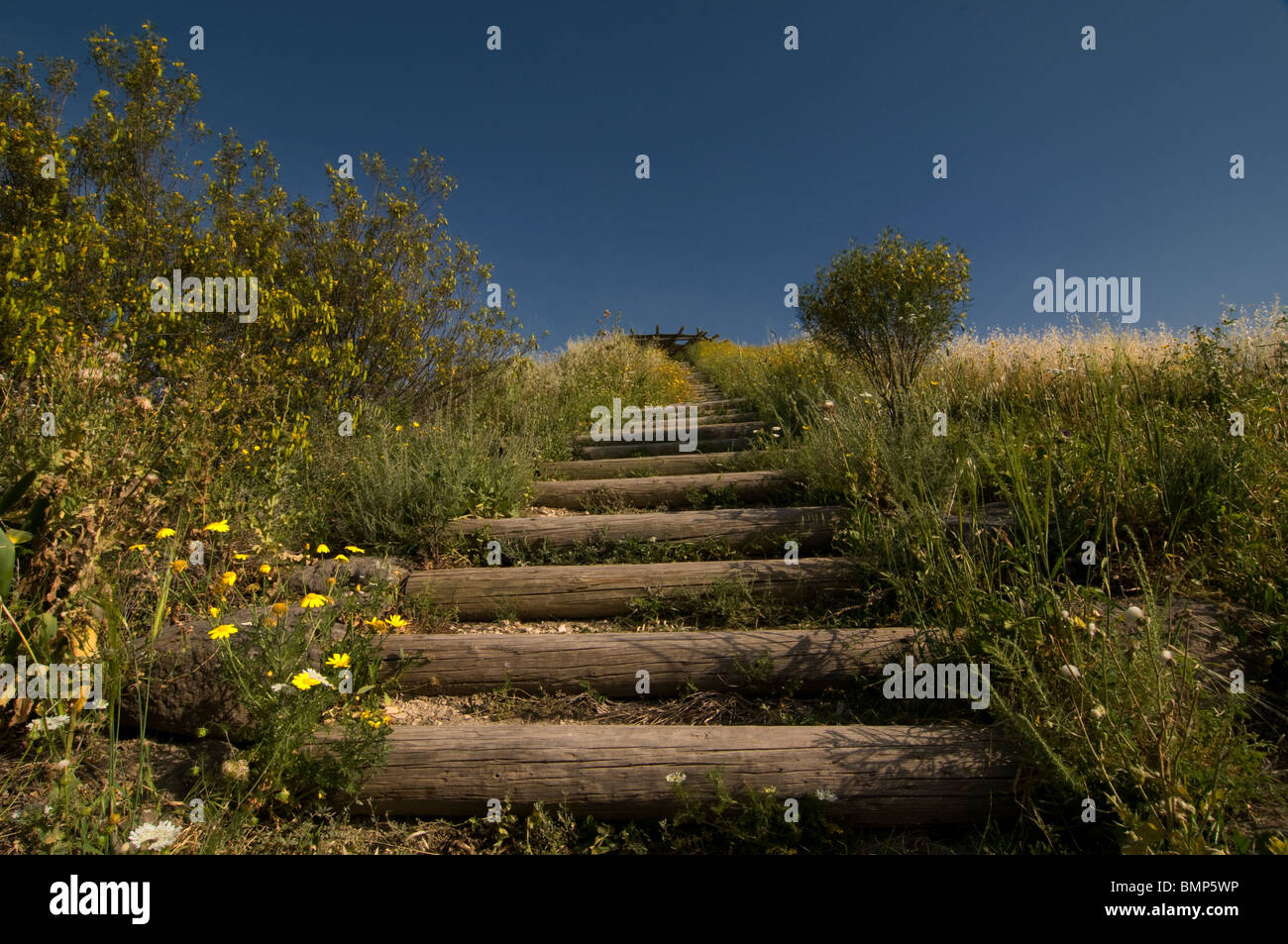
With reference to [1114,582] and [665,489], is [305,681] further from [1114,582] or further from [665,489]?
[1114,582]

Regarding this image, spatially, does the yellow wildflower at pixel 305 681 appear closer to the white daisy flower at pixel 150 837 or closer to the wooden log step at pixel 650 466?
the white daisy flower at pixel 150 837

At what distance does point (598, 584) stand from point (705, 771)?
1566 millimetres

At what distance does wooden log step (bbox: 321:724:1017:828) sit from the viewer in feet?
7.02

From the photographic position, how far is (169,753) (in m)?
2.37

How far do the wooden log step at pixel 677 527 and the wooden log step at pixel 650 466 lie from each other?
4.68 ft

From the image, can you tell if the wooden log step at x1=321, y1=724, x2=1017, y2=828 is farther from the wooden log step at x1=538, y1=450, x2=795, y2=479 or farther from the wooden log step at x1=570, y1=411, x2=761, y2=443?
the wooden log step at x1=570, y1=411, x2=761, y2=443

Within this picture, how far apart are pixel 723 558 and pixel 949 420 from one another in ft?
7.47

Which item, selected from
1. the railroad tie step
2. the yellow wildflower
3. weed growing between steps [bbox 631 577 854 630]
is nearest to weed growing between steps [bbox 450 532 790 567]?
weed growing between steps [bbox 631 577 854 630]

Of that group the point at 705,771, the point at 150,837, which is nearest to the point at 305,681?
the point at 150,837

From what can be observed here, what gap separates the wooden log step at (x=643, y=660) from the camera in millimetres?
2883

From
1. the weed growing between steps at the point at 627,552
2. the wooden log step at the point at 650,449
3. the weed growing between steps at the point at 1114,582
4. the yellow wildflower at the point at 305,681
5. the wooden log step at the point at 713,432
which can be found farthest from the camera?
the wooden log step at the point at 713,432

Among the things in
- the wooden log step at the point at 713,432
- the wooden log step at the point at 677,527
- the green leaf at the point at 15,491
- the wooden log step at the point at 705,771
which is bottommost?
the wooden log step at the point at 705,771

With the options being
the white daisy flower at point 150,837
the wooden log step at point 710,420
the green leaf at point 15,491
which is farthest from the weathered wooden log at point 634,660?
the wooden log step at point 710,420

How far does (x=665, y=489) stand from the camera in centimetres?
512
